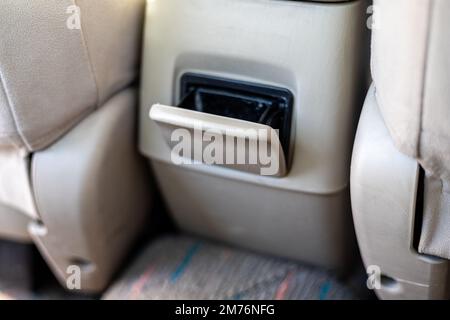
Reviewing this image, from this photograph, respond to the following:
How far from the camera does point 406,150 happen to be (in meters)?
0.65

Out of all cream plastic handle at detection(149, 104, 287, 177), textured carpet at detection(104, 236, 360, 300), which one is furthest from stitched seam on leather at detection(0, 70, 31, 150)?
textured carpet at detection(104, 236, 360, 300)

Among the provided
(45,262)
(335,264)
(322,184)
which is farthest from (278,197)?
(45,262)

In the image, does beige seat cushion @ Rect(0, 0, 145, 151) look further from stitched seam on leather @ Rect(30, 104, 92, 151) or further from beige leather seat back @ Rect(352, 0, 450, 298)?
beige leather seat back @ Rect(352, 0, 450, 298)

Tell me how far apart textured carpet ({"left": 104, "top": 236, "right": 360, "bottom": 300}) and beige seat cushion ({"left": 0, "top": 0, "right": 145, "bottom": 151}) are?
0.28 metres

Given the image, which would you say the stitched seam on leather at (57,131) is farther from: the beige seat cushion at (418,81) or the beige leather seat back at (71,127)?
the beige seat cushion at (418,81)

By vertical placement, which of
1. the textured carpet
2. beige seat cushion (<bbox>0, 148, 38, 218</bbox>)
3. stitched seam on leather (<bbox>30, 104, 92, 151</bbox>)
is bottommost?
the textured carpet

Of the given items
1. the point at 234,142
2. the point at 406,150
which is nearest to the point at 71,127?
the point at 234,142

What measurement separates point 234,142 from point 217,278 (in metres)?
0.29

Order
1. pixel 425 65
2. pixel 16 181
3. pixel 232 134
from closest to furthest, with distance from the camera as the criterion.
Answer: pixel 425 65 < pixel 232 134 < pixel 16 181

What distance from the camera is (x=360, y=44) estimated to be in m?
0.75

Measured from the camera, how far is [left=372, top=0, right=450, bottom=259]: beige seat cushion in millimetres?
584

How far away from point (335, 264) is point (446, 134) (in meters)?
0.38

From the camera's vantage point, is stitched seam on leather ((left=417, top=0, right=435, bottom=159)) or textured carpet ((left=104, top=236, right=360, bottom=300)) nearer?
stitched seam on leather ((left=417, top=0, right=435, bottom=159))

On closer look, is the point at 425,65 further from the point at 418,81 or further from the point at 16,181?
the point at 16,181
